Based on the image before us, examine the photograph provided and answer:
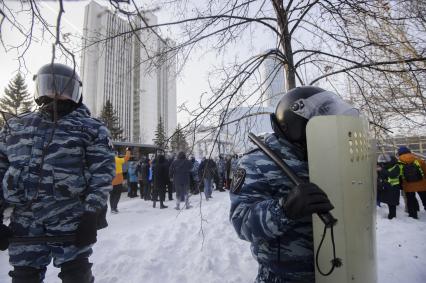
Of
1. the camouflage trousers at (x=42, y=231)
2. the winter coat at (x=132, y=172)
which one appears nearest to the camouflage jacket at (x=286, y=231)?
the camouflage trousers at (x=42, y=231)

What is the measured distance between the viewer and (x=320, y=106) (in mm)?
1416

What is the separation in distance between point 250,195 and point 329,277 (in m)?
0.47

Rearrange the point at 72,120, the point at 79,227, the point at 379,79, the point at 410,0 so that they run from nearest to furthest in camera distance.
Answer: the point at 79,227 → the point at 72,120 → the point at 410,0 → the point at 379,79

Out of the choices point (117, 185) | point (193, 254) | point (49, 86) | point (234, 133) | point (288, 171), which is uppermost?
point (49, 86)

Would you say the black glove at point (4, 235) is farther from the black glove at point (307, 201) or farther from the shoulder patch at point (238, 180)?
the black glove at point (307, 201)

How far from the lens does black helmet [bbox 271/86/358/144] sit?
55.5 inches

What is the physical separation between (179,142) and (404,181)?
612 cm

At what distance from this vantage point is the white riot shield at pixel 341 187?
1111 mm

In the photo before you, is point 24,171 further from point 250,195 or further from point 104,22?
point 104,22

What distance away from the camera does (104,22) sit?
8.76 feet

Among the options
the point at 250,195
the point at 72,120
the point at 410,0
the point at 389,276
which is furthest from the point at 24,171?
the point at 410,0

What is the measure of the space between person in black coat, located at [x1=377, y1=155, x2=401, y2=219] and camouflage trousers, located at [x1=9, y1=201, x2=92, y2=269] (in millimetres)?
7027

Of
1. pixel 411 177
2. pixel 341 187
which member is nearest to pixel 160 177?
pixel 411 177

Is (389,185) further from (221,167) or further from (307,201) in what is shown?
(221,167)
